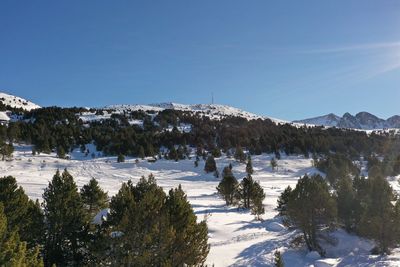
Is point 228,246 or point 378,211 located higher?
point 378,211

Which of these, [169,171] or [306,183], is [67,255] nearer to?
[306,183]

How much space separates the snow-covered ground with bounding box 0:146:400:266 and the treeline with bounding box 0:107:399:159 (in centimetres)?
666

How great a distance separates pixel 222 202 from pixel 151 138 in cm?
8172

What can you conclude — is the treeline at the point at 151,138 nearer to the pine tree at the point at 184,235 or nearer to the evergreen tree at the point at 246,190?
the evergreen tree at the point at 246,190

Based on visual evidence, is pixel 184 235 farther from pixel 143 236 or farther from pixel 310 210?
pixel 310 210

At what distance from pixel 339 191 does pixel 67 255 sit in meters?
32.2

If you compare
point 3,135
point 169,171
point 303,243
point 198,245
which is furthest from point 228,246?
point 3,135

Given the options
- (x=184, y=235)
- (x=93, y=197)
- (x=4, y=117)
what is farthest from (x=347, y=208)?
(x=4, y=117)

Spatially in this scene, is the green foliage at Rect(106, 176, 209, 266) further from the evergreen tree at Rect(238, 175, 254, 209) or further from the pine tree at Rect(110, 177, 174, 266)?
the evergreen tree at Rect(238, 175, 254, 209)

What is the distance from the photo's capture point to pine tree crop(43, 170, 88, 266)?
2512cm

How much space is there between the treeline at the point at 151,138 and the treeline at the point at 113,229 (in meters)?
91.9

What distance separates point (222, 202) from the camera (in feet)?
215

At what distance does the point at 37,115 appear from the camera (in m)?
171

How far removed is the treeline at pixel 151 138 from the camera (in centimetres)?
12650
